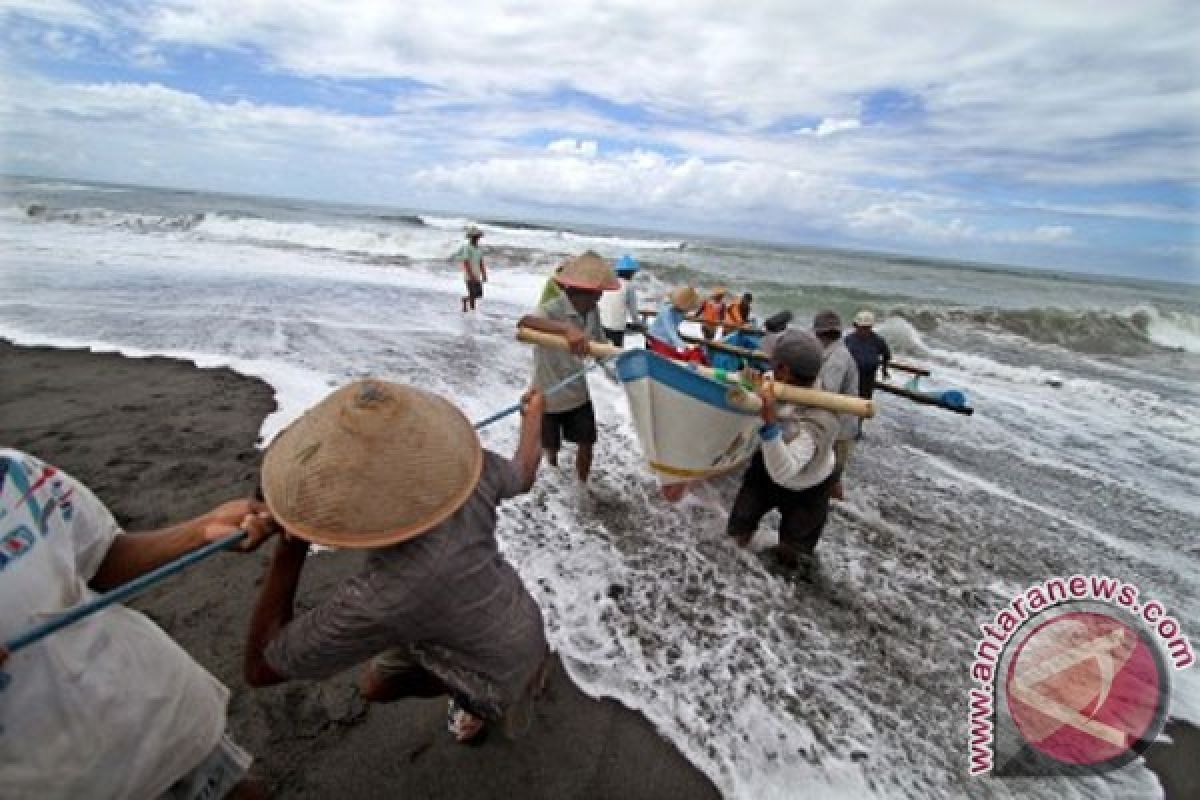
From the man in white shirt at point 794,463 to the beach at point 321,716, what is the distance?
1662 millimetres

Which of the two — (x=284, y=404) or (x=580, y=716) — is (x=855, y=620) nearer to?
(x=580, y=716)

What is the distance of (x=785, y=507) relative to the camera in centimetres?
405

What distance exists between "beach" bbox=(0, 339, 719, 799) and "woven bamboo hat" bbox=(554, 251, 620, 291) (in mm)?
2445

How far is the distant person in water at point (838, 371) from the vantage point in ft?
15.9

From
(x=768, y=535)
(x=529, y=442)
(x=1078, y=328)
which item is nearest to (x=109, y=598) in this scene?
(x=529, y=442)

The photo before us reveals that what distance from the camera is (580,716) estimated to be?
2.91m

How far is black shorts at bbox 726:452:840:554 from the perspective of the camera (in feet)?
12.9

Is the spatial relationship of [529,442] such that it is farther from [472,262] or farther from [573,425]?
[472,262]

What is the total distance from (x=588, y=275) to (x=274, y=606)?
10.3ft

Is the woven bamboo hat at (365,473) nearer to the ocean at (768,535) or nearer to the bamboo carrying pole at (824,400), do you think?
the ocean at (768,535)

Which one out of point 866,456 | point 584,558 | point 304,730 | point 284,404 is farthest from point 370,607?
point 866,456

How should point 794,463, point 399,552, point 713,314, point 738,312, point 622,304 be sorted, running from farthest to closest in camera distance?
point 713,314, point 738,312, point 622,304, point 794,463, point 399,552

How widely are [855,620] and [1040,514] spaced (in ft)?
11.8

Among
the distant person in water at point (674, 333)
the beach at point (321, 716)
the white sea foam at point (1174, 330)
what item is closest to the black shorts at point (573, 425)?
the distant person in water at point (674, 333)
